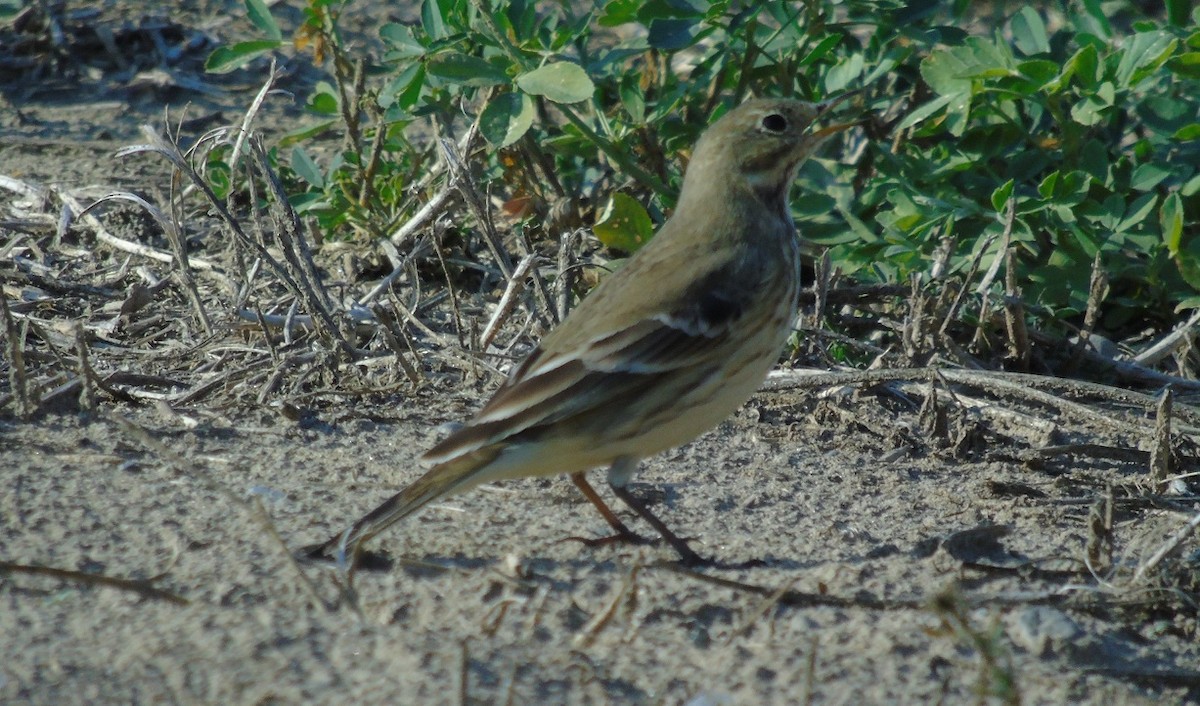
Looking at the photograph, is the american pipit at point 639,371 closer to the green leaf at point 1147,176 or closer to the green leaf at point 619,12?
the green leaf at point 619,12

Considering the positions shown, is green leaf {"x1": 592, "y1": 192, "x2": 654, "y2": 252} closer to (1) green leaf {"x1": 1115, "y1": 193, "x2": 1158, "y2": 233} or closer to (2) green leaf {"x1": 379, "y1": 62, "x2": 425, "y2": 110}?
(2) green leaf {"x1": 379, "y1": 62, "x2": 425, "y2": 110}

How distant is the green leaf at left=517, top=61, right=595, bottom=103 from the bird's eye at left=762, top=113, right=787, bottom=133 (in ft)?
2.02

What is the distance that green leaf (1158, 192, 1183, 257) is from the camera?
18.0ft

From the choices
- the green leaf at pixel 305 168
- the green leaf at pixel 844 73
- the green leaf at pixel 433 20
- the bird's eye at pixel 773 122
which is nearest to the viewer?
the bird's eye at pixel 773 122

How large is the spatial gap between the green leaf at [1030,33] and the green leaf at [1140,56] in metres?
0.60

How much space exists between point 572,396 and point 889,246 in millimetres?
2322

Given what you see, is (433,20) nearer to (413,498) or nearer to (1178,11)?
(413,498)

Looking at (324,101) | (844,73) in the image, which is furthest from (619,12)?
(324,101)

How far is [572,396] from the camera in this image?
4.08 metres

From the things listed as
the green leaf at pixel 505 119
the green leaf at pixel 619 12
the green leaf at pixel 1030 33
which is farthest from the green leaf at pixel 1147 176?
the green leaf at pixel 505 119

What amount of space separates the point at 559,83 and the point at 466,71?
0.40 metres

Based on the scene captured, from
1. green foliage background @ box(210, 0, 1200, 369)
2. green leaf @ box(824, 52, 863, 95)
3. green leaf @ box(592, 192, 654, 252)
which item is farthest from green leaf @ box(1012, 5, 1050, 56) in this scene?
green leaf @ box(592, 192, 654, 252)

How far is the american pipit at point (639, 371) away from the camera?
12.9ft

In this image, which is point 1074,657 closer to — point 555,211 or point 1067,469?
point 1067,469
